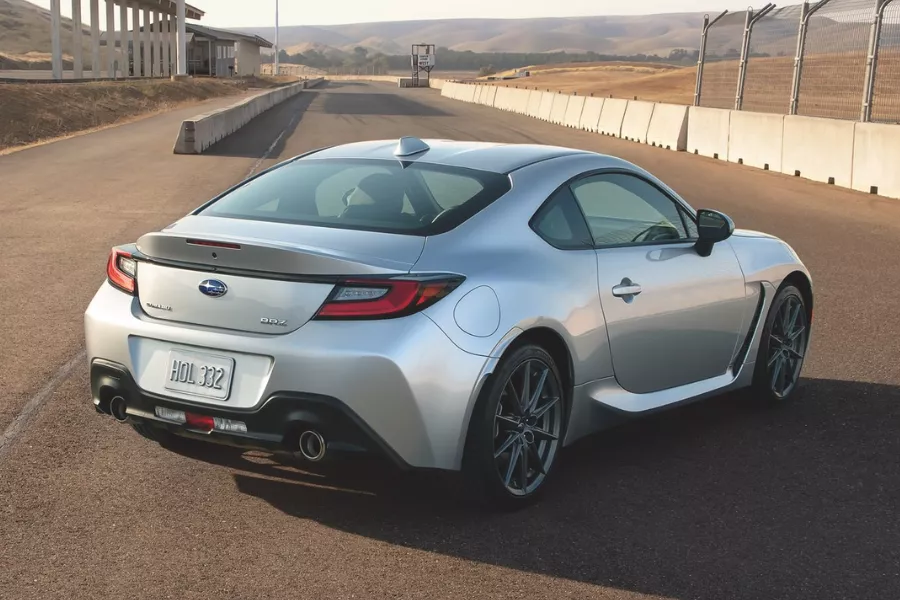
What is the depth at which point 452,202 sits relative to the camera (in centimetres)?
517

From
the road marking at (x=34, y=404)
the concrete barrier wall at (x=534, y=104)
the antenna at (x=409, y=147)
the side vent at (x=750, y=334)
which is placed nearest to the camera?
the antenna at (x=409, y=147)

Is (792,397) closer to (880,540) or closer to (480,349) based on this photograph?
(880,540)

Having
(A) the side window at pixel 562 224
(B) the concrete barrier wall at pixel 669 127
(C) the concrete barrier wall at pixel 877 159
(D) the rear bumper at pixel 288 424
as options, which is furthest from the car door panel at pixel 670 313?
(B) the concrete barrier wall at pixel 669 127

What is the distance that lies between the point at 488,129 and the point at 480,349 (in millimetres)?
32769

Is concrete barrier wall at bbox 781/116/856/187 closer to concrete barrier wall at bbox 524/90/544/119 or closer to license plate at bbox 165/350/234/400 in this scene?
license plate at bbox 165/350/234/400

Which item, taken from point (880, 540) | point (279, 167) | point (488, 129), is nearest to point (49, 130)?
point (488, 129)

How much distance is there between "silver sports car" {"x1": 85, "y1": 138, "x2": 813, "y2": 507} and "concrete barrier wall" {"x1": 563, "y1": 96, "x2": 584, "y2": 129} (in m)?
33.7

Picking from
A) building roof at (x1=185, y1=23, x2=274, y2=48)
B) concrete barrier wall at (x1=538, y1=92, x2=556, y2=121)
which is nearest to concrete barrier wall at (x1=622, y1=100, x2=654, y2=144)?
concrete barrier wall at (x1=538, y1=92, x2=556, y2=121)

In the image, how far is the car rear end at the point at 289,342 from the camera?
4.44 metres

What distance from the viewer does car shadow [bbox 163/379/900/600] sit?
4414 mm

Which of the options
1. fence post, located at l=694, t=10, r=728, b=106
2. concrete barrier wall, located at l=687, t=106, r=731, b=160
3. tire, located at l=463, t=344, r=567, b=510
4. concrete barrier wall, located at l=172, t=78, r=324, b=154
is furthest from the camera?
fence post, located at l=694, t=10, r=728, b=106

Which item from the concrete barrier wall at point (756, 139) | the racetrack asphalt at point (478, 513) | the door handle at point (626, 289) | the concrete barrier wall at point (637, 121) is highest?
the door handle at point (626, 289)

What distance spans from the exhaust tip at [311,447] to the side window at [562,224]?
1.35 meters

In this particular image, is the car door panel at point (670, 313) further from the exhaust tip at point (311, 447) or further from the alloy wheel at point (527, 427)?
the exhaust tip at point (311, 447)
